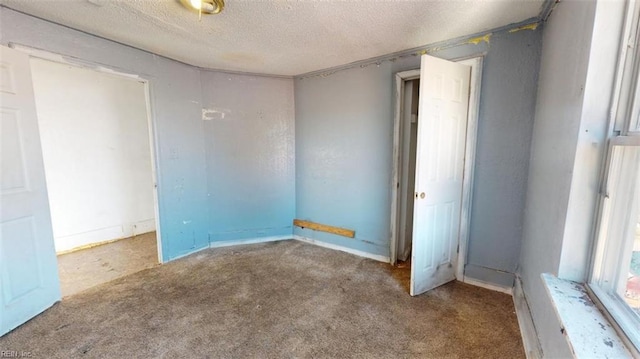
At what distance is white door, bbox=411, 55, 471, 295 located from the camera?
214 centimetres

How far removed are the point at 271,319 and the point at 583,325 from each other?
1.76 metres

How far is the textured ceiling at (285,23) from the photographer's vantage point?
1.79m

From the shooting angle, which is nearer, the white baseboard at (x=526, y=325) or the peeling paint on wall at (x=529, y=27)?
the white baseboard at (x=526, y=325)

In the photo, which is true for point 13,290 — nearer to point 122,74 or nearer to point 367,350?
point 122,74

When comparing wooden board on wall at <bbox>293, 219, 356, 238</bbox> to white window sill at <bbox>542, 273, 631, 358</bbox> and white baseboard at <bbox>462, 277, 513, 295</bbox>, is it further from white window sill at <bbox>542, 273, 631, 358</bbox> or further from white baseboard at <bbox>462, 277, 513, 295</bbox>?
white window sill at <bbox>542, 273, 631, 358</bbox>

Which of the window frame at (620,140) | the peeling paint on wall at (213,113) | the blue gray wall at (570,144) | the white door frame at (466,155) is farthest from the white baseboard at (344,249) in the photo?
the window frame at (620,140)

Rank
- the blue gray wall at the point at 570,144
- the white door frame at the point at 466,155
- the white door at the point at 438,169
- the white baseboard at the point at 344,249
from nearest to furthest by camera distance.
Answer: the blue gray wall at the point at 570,144 → the white door at the point at 438,169 → the white door frame at the point at 466,155 → the white baseboard at the point at 344,249

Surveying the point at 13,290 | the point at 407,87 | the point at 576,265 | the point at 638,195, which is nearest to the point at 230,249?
the point at 13,290

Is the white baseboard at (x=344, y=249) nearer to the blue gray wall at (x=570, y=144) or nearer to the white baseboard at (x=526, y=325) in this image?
the white baseboard at (x=526, y=325)

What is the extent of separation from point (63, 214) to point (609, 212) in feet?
16.2

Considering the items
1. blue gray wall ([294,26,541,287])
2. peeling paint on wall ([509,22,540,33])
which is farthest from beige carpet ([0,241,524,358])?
peeling paint on wall ([509,22,540,33])

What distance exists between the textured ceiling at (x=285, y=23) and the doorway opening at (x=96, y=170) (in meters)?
0.87

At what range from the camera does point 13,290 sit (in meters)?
1.89

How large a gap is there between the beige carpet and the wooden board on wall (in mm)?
550
